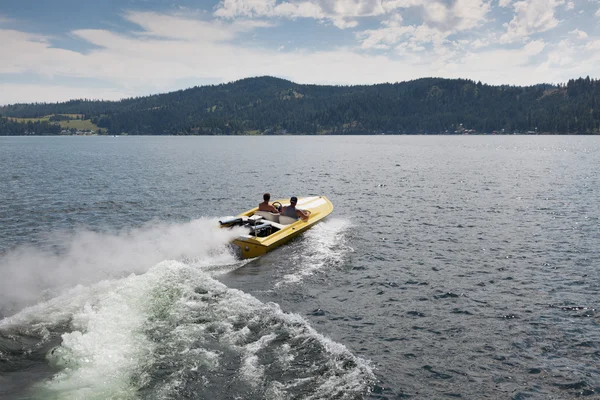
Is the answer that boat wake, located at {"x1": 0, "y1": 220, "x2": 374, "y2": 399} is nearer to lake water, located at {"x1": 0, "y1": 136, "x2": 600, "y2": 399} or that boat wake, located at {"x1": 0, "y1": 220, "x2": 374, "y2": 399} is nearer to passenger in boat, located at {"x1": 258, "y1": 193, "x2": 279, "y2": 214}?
lake water, located at {"x1": 0, "y1": 136, "x2": 600, "y2": 399}

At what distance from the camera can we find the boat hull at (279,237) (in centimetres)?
2256

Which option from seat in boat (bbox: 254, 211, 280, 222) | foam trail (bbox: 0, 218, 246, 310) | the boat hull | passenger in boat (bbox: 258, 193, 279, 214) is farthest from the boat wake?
passenger in boat (bbox: 258, 193, 279, 214)

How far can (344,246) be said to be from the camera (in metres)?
25.7

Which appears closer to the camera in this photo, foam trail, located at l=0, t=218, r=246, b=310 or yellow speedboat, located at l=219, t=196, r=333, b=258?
foam trail, located at l=0, t=218, r=246, b=310

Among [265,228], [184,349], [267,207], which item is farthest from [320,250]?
[184,349]

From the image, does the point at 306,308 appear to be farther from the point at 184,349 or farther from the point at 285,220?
the point at 285,220

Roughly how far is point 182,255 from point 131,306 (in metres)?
7.48

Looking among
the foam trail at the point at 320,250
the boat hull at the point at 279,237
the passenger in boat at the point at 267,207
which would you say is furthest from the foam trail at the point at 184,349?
the passenger in boat at the point at 267,207

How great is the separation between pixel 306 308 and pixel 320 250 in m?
8.51

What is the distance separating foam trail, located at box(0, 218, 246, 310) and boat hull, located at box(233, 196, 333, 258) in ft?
3.00

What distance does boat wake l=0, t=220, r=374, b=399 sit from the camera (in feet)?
33.7

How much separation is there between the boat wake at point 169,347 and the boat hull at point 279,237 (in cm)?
444

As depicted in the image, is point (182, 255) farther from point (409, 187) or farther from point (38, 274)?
point (409, 187)

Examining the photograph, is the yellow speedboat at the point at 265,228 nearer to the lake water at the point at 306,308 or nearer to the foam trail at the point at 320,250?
the lake water at the point at 306,308
